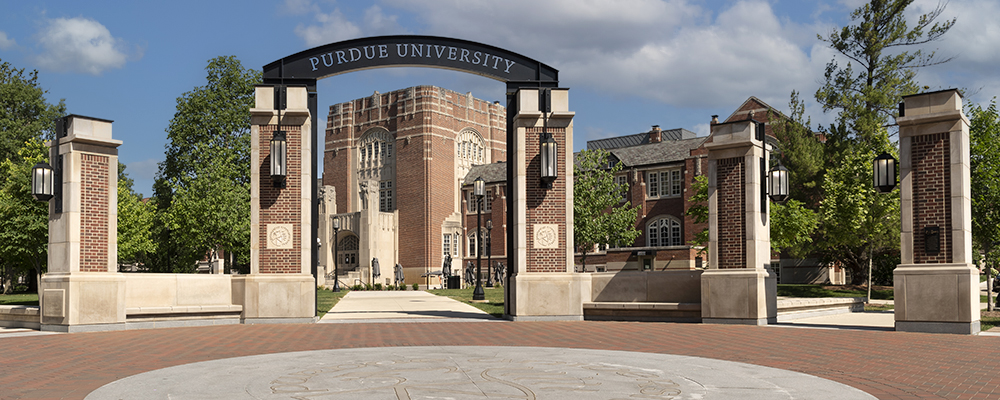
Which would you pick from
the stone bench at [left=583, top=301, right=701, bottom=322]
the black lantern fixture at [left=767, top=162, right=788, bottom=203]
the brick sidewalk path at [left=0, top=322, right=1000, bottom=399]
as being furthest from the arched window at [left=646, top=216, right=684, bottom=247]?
the brick sidewalk path at [left=0, top=322, right=1000, bottom=399]

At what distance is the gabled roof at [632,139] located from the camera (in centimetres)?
7744

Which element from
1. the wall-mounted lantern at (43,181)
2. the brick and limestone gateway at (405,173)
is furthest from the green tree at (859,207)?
the brick and limestone gateway at (405,173)

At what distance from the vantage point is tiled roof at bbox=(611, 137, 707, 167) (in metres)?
53.8

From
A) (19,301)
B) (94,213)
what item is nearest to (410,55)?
(94,213)

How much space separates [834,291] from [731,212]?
23.8m

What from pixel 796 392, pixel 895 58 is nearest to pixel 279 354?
pixel 796 392

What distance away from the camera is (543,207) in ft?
55.2

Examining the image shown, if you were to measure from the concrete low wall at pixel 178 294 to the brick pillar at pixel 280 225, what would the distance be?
287mm

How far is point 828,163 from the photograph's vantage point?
3731cm

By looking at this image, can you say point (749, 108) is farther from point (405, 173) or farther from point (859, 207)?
point (405, 173)

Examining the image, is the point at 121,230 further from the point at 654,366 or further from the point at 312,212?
the point at 654,366

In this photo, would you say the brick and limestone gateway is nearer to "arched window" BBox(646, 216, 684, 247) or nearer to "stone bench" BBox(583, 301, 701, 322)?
"arched window" BBox(646, 216, 684, 247)

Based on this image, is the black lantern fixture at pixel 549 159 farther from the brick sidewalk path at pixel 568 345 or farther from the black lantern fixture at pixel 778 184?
the black lantern fixture at pixel 778 184

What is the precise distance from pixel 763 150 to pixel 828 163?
23960mm
